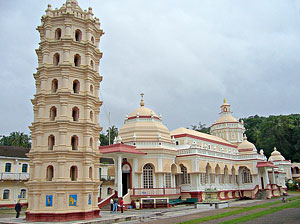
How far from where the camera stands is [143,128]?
34.2 m

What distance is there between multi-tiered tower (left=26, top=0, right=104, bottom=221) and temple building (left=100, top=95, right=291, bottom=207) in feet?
24.1

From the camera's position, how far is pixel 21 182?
36.9 meters

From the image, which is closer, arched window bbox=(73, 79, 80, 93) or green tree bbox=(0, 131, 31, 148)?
arched window bbox=(73, 79, 80, 93)

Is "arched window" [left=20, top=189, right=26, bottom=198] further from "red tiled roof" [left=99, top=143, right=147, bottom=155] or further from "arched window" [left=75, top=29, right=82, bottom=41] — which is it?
"arched window" [left=75, top=29, right=82, bottom=41]

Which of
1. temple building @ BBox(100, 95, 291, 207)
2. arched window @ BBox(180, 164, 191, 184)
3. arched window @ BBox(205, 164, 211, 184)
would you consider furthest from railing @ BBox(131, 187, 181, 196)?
arched window @ BBox(205, 164, 211, 184)

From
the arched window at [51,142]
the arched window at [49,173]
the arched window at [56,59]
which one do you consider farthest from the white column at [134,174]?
the arched window at [56,59]

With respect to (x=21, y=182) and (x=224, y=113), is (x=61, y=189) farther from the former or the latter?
(x=224, y=113)

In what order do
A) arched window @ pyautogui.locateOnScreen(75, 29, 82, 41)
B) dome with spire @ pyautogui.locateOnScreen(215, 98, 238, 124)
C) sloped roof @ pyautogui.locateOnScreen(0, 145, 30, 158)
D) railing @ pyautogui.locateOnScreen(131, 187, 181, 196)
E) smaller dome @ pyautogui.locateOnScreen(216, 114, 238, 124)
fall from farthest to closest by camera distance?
dome with spire @ pyautogui.locateOnScreen(215, 98, 238, 124) < smaller dome @ pyautogui.locateOnScreen(216, 114, 238, 124) < sloped roof @ pyautogui.locateOnScreen(0, 145, 30, 158) < railing @ pyautogui.locateOnScreen(131, 187, 181, 196) < arched window @ pyautogui.locateOnScreen(75, 29, 82, 41)

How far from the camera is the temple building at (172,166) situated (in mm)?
30734

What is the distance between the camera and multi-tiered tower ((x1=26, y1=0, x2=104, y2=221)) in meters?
20.7

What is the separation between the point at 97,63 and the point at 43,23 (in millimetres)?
5276

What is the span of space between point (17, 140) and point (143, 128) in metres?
36.5

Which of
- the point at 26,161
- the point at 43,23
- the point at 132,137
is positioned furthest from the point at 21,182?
the point at 43,23

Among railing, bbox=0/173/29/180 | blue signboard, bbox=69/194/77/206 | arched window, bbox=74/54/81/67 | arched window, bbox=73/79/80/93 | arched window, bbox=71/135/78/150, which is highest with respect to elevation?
arched window, bbox=74/54/81/67
